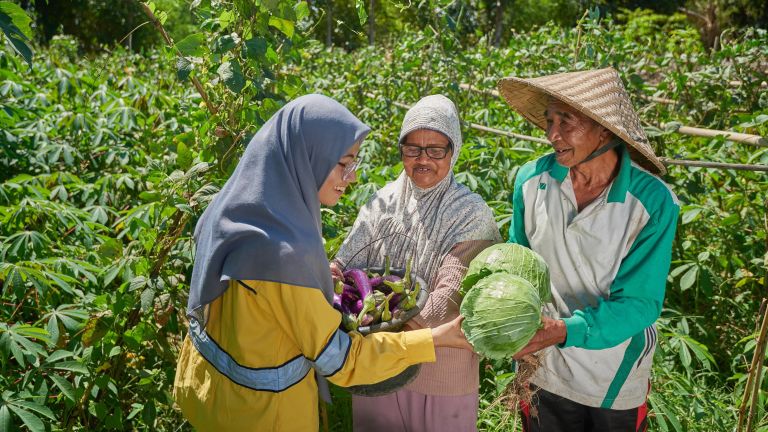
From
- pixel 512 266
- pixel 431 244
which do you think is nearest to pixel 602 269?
pixel 512 266

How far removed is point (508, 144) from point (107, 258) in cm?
241

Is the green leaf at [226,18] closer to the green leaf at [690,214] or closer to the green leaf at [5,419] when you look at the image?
the green leaf at [5,419]

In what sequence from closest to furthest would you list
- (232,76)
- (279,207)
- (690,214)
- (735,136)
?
(279,207)
(232,76)
(735,136)
(690,214)

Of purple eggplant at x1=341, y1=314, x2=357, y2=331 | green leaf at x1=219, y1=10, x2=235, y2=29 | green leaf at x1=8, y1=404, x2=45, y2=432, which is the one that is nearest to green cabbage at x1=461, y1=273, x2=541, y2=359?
purple eggplant at x1=341, y1=314, x2=357, y2=331

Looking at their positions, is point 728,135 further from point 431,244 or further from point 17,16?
point 17,16

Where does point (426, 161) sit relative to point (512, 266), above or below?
above

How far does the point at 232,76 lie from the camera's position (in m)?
2.26

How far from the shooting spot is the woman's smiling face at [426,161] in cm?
214

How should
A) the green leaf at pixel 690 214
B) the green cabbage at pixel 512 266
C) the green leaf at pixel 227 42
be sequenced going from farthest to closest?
the green leaf at pixel 690 214 → the green leaf at pixel 227 42 → the green cabbage at pixel 512 266

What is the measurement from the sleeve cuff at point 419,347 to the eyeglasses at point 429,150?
640 mm

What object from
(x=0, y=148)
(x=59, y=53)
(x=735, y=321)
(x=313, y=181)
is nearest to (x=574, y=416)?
(x=313, y=181)

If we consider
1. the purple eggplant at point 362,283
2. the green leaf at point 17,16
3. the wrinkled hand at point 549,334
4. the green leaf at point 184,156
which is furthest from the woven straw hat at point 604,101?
the green leaf at point 17,16

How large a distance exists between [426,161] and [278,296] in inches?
30.1

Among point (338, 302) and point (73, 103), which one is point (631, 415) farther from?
point (73, 103)
